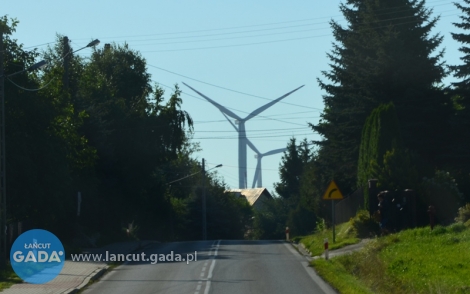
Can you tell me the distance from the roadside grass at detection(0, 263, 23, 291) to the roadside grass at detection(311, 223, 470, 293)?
26.3 ft

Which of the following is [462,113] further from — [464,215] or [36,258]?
[36,258]

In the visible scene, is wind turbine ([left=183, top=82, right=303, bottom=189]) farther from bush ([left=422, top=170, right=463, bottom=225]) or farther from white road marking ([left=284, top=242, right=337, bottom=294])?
white road marking ([left=284, top=242, right=337, bottom=294])

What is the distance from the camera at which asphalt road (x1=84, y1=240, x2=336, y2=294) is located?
712 inches

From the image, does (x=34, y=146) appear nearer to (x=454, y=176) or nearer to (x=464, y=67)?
(x=454, y=176)

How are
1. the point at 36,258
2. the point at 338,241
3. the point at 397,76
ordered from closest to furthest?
1. the point at 36,258
2. the point at 338,241
3. the point at 397,76

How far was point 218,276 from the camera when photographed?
21047 millimetres

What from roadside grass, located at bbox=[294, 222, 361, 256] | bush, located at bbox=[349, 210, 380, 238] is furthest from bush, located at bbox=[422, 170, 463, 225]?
roadside grass, located at bbox=[294, 222, 361, 256]

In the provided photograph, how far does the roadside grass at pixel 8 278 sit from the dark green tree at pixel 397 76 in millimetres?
24622

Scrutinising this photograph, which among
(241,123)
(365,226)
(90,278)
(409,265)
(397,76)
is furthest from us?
(241,123)

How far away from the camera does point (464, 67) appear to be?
40.7 m

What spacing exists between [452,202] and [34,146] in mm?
17629

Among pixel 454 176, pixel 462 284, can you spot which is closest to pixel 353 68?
pixel 454 176

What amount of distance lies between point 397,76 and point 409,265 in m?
20.8

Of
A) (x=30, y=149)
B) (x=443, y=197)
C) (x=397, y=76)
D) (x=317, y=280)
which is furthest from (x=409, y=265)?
(x=397, y=76)
